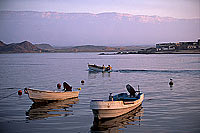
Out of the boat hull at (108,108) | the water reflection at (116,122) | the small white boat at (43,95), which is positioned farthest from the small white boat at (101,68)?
the boat hull at (108,108)

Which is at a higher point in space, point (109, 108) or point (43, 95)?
point (43, 95)

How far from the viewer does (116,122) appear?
2042 centimetres

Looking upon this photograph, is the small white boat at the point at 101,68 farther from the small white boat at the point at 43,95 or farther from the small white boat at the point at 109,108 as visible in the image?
the small white boat at the point at 109,108

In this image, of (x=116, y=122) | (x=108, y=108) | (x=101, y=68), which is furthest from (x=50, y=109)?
(x=101, y=68)

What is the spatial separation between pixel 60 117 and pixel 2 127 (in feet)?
14.5

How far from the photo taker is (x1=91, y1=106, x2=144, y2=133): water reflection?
1899cm

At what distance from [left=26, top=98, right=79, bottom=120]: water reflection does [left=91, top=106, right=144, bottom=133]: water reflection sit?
4059mm

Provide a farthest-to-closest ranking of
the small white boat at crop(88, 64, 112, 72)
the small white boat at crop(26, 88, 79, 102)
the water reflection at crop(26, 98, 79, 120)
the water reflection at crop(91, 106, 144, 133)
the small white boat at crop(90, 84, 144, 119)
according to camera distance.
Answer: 1. the small white boat at crop(88, 64, 112, 72)
2. the small white boat at crop(26, 88, 79, 102)
3. the water reflection at crop(26, 98, 79, 120)
4. the small white boat at crop(90, 84, 144, 119)
5. the water reflection at crop(91, 106, 144, 133)

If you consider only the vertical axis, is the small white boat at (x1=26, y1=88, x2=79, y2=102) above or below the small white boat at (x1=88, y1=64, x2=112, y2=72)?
below

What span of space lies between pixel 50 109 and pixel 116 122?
7235 millimetres

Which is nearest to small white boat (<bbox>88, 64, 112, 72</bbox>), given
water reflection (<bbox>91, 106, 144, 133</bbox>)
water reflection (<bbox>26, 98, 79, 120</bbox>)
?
water reflection (<bbox>26, 98, 79, 120</bbox>)

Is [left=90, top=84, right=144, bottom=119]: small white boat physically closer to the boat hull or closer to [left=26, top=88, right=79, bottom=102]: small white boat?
the boat hull

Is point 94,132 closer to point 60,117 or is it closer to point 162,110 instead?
point 60,117

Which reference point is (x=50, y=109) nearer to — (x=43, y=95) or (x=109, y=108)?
(x=43, y=95)
